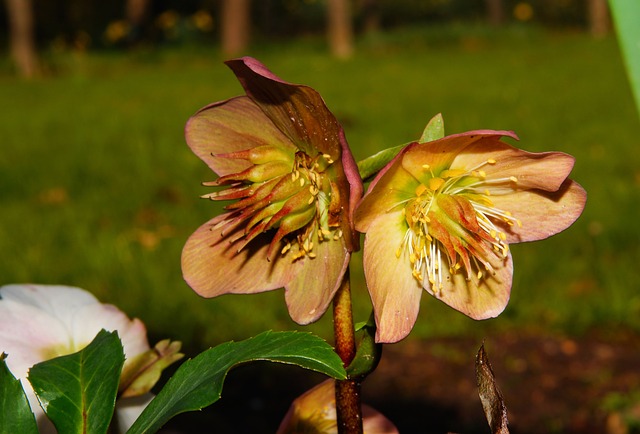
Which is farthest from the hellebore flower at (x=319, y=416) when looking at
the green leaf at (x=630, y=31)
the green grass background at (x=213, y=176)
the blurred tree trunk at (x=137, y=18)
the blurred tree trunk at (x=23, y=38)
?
the blurred tree trunk at (x=137, y=18)

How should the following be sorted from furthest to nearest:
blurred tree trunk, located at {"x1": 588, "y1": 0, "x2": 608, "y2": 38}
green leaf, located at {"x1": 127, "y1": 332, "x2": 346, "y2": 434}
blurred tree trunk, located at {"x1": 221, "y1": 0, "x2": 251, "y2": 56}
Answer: blurred tree trunk, located at {"x1": 588, "y1": 0, "x2": 608, "y2": 38} → blurred tree trunk, located at {"x1": 221, "y1": 0, "x2": 251, "y2": 56} → green leaf, located at {"x1": 127, "y1": 332, "x2": 346, "y2": 434}

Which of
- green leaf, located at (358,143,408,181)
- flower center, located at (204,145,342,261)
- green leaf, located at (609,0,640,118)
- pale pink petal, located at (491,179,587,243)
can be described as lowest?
pale pink petal, located at (491,179,587,243)

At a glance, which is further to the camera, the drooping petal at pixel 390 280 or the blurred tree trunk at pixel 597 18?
the blurred tree trunk at pixel 597 18

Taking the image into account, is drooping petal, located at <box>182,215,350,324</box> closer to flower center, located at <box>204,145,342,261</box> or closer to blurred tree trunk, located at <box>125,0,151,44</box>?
flower center, located at <box>204,145,342,261</box>

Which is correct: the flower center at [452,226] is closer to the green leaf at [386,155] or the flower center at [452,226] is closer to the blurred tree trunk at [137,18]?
the green leaf at [386,155]

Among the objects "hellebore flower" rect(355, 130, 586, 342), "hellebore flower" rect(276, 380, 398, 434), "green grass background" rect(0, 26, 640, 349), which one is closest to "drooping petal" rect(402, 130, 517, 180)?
"hellebore flower" rect(355, 130, 586, 342)

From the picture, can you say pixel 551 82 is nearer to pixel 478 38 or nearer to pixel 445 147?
pixel 478 38
